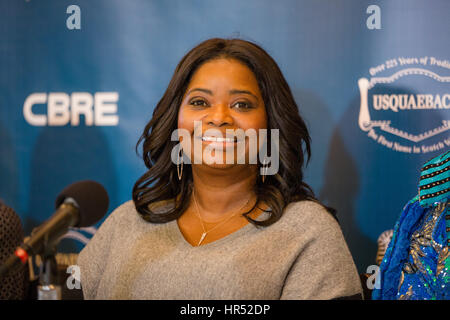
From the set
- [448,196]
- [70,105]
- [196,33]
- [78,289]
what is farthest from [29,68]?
[448,196]

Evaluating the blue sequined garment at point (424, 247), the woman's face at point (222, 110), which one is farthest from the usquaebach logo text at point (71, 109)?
the blue sequined garment at point (424, 247)

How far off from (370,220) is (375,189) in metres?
0.16

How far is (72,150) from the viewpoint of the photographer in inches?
99.7

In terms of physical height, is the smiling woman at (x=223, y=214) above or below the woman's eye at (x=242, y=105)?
below

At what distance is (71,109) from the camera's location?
8.24ft

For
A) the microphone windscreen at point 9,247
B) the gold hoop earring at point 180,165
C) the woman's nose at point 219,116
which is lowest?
the microphone windscreen at point 9,247

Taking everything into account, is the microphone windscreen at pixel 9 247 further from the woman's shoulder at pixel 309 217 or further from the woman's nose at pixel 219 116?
the woman's shoulder at pixel 309 217

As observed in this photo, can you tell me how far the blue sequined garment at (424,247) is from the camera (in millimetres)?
1499

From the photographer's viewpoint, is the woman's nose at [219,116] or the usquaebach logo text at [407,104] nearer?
the woman's nose at [219,116]

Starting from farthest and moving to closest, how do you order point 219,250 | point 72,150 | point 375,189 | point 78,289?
point 72,150
point 375,189
point 78,289
point 219,250

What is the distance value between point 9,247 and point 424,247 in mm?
1518

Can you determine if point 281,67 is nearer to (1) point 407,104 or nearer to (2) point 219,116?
(1) point 407,104

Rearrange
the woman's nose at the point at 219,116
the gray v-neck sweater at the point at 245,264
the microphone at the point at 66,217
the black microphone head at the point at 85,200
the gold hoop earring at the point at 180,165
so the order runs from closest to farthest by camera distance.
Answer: the microphone at the point at 66,217
the black microphone head at the point at 85,200
the gray v-neck sweater at the point at 245,264
the woman's nose at the point at 219,116
the gold hoop earring at the point at 180,165
